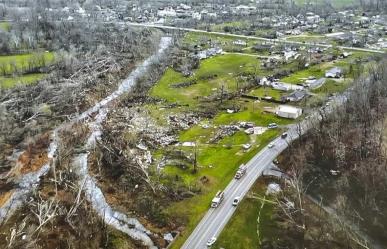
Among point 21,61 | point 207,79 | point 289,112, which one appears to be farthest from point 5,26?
point 289,112

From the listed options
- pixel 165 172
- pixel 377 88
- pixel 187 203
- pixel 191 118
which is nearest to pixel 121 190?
pixel 165 172

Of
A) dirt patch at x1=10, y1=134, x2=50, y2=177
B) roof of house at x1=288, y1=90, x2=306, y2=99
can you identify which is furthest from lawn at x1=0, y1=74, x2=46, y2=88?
roof of house at x1=288, y1=90, x2=306, y2=99

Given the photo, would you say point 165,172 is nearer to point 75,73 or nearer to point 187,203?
point 187,203

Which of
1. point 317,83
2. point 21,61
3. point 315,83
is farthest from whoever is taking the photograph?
point 21,61

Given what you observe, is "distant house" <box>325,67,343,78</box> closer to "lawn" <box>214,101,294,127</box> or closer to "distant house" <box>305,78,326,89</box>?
"distant house" <box>305,78,326,89</box>

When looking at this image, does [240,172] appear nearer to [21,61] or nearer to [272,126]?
[272,126]

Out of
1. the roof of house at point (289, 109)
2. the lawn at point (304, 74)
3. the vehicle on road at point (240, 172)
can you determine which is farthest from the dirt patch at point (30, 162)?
the lawn at point (304, 74)
